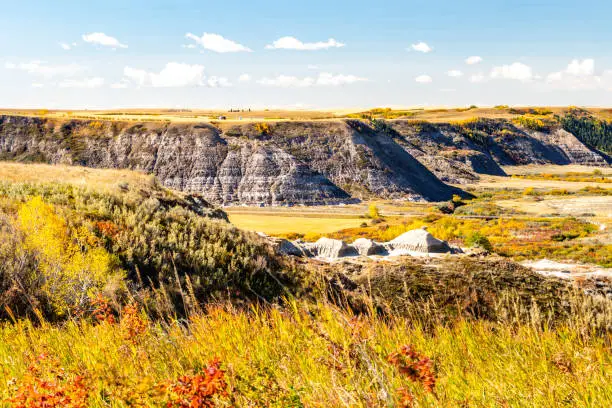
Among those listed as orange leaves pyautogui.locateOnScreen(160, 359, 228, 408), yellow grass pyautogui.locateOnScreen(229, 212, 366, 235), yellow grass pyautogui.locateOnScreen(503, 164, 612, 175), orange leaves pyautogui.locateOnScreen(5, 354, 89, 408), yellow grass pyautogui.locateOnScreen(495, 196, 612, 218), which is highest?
orange leaves pyautogui.locateOnScreen(160, 359, 228, 408)

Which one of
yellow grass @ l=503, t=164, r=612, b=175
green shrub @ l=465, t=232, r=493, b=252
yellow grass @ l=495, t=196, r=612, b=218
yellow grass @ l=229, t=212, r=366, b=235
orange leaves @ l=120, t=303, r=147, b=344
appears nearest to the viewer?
orange leaves @ l=120, t=303, r=147, b=344

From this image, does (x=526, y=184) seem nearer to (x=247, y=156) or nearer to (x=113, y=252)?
(x=247, y=156)

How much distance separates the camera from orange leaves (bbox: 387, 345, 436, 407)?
297 centimetres

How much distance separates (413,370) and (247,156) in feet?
304

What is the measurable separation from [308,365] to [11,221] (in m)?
9.07

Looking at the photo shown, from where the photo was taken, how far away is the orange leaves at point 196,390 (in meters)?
3.01

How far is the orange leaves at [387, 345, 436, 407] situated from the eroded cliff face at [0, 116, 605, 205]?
271 feet

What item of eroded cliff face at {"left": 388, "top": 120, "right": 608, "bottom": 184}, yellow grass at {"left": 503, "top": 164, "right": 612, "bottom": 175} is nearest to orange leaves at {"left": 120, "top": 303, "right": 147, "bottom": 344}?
eroded cliff face at {"left": 388, "top": 120, "right": 608, "bottom": 184}

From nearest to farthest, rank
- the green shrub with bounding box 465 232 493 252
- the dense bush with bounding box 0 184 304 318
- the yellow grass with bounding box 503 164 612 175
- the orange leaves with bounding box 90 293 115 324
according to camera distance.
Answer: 1. the orange leaves with bounding box 90 293 115 324
2. the dense bush with bounding box 0 184 304 318
3. the green shrub with bounding box 465 232 493 252
4. the yellow grass with bounding box 503 164 612 175

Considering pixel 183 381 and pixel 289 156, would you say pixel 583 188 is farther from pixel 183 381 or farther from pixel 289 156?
pixel 183 381

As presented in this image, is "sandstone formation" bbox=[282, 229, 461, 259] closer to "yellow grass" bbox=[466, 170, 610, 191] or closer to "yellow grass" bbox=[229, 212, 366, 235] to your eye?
"yellow grass" bbox=[229, 212, 366, 235]

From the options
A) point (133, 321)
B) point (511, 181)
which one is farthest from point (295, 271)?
point (511, 181)

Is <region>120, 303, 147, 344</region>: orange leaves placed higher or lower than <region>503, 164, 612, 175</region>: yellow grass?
higher

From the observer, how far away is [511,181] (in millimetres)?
128250
